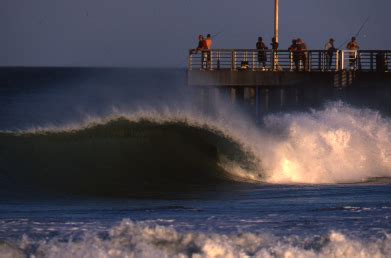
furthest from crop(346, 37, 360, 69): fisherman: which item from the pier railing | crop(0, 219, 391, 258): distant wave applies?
crop(0, 219, 391, 258): distant wave

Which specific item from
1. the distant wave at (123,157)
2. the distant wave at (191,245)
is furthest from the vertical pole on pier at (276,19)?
the distant wave at (191,245)

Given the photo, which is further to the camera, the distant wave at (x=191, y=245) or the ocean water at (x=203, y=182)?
the ocean water at (x=203, y=182)

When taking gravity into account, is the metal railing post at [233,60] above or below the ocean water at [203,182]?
above

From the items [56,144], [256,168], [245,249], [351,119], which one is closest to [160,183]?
[256,168]

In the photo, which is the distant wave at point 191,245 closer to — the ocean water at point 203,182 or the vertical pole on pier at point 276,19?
the ocean water at point 203,182

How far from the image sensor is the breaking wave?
23.9 metres

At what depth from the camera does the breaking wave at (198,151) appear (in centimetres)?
2391

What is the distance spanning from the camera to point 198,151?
2750 cm

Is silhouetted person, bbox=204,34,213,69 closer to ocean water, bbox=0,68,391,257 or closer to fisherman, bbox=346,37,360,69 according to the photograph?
ocean water, bbox=0,68,391,257

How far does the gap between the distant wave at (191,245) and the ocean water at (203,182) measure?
0.07 feet

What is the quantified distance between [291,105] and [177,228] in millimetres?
16899

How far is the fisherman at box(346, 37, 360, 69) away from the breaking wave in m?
2.15

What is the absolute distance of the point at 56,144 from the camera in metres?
27.4

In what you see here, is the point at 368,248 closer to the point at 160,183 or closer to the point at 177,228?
the point at 177,228
